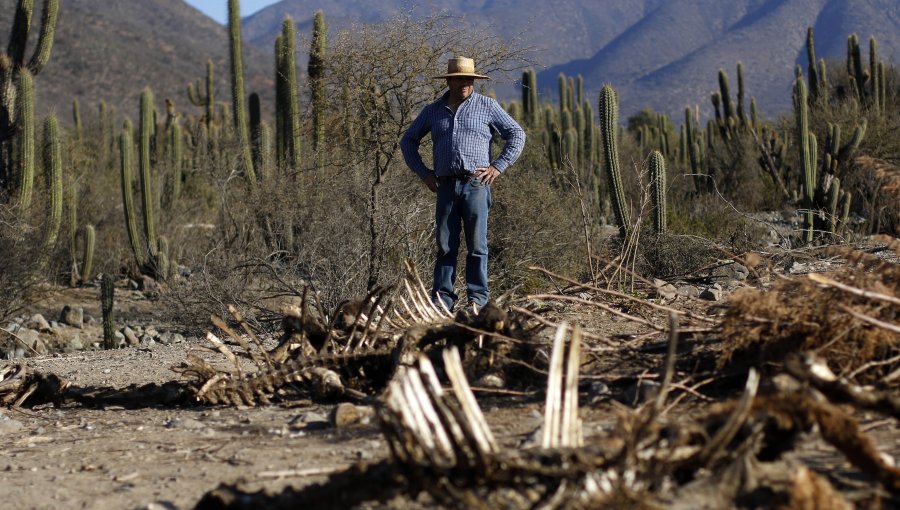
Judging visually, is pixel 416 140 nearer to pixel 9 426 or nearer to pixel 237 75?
pixel 9 426

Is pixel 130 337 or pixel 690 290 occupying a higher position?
pixel 690 290

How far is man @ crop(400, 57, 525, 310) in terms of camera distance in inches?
267

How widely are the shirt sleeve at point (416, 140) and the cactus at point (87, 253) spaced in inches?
390

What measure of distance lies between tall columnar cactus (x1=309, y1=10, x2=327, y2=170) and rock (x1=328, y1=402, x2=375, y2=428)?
8.42 metres

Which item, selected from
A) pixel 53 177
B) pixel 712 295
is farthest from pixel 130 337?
Answer: pixel 712 295

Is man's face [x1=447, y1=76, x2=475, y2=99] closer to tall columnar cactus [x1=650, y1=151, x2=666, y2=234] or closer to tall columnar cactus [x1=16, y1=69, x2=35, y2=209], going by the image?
tall columnar cactus [x1=650, y1=151, x2=666, y2=234]

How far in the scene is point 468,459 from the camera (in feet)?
8.11

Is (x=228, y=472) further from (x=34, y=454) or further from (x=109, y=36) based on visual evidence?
(x=109, y=36)

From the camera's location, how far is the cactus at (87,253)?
15.8 m

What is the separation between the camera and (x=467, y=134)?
682cm

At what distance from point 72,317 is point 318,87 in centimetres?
460

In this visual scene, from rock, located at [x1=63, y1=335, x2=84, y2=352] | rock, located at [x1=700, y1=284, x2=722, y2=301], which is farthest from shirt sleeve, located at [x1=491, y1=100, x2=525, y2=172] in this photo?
rock, located at [x1=63, y1=335, x2=84, y2=352]

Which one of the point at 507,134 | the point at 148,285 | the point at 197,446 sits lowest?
the point at 197,446

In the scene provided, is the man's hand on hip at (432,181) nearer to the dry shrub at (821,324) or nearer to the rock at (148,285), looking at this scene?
the dry shrub at (821,324)
